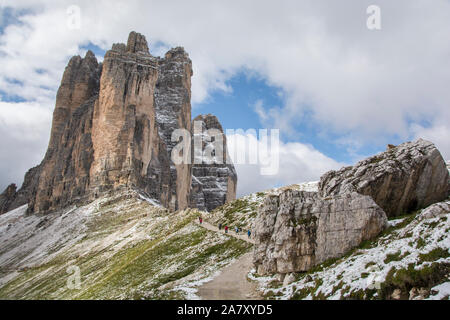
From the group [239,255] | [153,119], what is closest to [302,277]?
[239,255]

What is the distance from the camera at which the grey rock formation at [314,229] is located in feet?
80.9

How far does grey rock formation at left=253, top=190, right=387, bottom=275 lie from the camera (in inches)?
971

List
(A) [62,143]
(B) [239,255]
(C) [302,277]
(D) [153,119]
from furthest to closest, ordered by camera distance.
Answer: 1. (A) [62,143]
2. (D) [153,119]
3. (B) [239,255]
4. (C) [302,277]

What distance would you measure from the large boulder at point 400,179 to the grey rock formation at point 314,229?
13.0 feet

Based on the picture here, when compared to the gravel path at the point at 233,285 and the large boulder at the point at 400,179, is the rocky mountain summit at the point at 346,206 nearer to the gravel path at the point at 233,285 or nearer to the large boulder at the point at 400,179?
the large boulder at the point at 400,179

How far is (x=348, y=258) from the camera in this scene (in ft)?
75.0

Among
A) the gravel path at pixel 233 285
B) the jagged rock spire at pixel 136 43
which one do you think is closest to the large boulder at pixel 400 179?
the gravel path at pixel 233 285

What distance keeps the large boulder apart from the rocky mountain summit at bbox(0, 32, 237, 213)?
3823 inches

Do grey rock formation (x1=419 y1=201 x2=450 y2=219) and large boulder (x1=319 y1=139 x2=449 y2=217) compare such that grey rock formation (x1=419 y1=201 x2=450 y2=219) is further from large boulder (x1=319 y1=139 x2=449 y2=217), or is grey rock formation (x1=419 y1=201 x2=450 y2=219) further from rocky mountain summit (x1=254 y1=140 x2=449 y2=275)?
large boulder (x1=319 y1=139 x2=449 y2=217)

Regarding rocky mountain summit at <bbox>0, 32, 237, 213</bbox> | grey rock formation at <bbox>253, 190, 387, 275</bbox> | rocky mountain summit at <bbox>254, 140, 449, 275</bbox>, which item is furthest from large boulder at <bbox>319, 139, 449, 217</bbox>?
rocky mountain summit at <bbox>0, 32, 237, 213</bbox>

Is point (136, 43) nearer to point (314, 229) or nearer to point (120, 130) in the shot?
point (120, 130)

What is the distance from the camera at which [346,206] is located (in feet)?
84.4
